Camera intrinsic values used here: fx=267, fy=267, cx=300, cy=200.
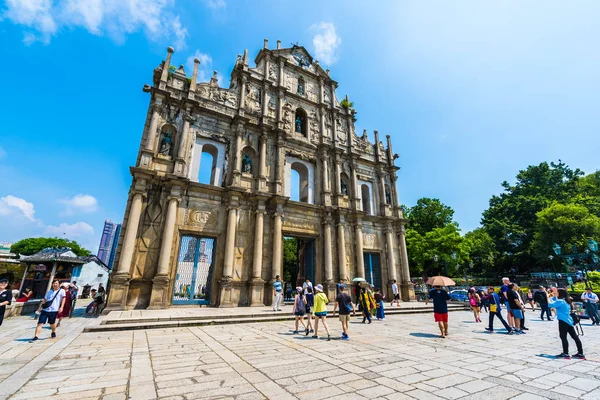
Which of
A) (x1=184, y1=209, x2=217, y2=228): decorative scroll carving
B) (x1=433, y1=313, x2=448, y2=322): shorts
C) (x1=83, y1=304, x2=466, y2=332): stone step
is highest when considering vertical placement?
(x1=184, y1=209, x2=217, y2=228): decorative scroll carving

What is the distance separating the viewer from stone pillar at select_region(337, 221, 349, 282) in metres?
16.4

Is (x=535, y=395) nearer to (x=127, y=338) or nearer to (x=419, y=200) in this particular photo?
(x=127, y=338)

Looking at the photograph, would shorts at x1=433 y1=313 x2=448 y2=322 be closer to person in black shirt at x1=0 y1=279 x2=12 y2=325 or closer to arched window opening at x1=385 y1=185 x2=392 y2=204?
person in black shirt at x1=0 y1=279 x2=12 y2=325

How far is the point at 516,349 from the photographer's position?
612 cm

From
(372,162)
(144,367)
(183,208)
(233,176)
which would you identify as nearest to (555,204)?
(372,162)

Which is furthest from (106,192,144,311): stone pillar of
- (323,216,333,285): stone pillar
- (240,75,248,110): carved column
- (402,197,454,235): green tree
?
(402,197,454,235): green tree

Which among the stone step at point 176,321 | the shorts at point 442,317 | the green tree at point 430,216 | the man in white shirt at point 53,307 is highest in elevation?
the green tree at point 430,216

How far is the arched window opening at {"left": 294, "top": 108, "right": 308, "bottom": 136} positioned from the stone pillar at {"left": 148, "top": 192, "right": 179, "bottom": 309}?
982cm

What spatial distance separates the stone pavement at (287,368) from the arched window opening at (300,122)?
15046 millimetres

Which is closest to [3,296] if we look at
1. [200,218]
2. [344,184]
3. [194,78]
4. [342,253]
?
[200,218]

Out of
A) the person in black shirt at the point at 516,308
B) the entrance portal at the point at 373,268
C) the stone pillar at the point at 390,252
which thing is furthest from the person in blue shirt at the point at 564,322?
the entrance portal at the point at 373,268

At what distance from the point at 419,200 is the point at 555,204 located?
48.2 feet

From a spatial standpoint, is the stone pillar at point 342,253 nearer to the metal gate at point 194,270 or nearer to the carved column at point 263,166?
the carved column at point 263,166

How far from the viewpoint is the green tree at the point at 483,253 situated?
36750mm
